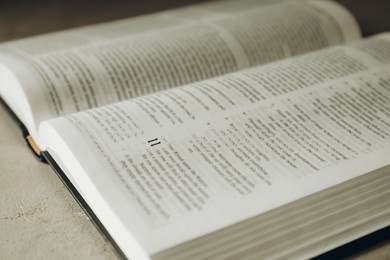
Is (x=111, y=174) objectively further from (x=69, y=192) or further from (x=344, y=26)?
(x=344, y=26)

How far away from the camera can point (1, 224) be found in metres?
0.54

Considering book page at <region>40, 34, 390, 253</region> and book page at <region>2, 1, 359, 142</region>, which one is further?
book page at <region>2, 1, 359, 142</region>

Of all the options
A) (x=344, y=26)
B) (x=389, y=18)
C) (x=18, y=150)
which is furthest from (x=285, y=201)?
(x=389, y=18)

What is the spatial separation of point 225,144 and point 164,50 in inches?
10.2

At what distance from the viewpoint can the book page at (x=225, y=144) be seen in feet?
1.56

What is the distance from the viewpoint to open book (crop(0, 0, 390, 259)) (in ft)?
1.54

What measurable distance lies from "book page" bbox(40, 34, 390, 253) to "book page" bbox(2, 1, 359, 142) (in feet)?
0.27

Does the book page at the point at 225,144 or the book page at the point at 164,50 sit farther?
the book page at the point at 164,50

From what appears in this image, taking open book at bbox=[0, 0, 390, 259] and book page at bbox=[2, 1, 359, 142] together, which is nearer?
open book at bbox=[0, 0, 390, 259]

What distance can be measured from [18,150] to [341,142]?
0.38 m

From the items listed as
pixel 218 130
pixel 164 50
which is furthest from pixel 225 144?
pixel 164 50

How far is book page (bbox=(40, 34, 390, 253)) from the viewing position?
48 cm

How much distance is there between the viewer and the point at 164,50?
0.78 meters

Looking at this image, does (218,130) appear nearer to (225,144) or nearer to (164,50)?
(225,144)
